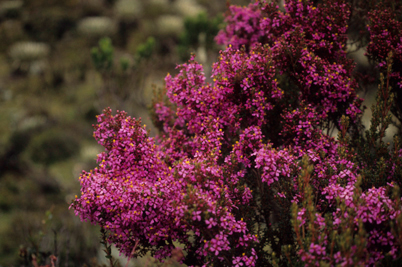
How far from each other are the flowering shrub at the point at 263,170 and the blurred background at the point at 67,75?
6809mm

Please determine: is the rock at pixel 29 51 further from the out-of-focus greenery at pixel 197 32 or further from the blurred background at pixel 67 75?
the out-of-focus greenery at pixel 197 32

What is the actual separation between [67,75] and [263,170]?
21432 mm

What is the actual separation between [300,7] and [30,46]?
22.7 m

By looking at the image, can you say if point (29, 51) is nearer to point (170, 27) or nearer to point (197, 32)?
point (170, 27)

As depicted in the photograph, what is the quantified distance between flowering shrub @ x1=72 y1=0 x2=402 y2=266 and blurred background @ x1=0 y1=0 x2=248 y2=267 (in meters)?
6.81

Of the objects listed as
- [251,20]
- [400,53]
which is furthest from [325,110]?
[251,20]

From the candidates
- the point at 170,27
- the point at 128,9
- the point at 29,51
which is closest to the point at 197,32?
the point at 170,27

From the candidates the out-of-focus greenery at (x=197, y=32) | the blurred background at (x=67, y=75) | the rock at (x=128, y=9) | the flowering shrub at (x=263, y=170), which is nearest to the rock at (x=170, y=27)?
the blurred background at (x=67, y=75)

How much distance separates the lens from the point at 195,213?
293 cm

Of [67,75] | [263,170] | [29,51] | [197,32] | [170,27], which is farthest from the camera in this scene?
[29,51]

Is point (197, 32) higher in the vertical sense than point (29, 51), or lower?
lower

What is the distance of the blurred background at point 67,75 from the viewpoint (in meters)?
12.7

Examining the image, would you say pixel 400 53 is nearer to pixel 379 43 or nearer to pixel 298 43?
pixel 379 43

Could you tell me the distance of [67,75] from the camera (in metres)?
22.4
